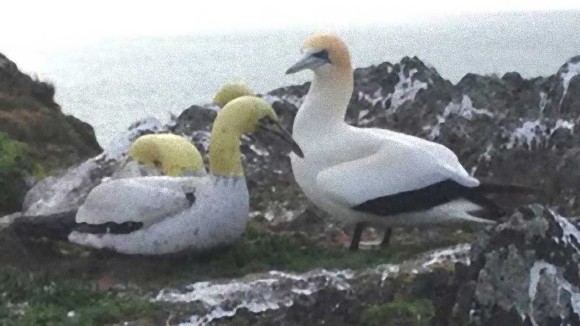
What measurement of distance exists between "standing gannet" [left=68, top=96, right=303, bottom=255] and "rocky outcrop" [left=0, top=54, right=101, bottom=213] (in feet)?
10.2

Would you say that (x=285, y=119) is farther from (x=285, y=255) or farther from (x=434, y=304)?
(x=434, y=304)

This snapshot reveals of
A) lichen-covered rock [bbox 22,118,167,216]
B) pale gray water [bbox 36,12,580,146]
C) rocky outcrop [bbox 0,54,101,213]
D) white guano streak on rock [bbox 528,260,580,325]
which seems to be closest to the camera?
white guano streak on rock [bbox 528,260,580,325]

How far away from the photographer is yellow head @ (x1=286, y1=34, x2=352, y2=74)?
39.3 feet

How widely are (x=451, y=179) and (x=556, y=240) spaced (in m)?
3.56

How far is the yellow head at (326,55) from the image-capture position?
12.0 metres

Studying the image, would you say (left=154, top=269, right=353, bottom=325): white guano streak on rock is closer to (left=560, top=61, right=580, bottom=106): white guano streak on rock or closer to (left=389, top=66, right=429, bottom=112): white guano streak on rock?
(left=560, top=61, right=580, bottom=106): white guano streak on rock

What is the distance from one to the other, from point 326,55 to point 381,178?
1.65m

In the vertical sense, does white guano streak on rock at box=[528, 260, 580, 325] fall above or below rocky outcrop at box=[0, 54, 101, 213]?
above

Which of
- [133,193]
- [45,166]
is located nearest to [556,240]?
[133,193]

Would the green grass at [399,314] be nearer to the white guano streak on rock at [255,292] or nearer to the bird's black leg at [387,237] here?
the white guano streak on rock at [255,292]

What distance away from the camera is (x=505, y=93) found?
50.1 ft

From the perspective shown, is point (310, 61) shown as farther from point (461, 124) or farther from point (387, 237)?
point (461, 124)

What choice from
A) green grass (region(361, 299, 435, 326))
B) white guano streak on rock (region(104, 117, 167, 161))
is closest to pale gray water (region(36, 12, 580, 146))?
white guano streak on rock (region(104, 117, 167, 161))

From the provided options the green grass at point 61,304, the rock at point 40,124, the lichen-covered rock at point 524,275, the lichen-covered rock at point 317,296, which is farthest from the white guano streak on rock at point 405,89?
the lichen-covered rock at point 524,275
